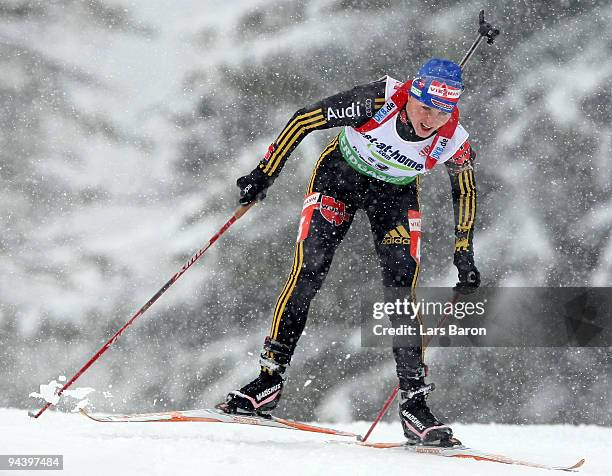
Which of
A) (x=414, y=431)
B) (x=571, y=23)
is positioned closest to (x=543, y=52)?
(x=571, y=23)

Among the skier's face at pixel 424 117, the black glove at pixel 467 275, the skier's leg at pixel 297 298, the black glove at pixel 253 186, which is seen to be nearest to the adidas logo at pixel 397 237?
the skier's leg at pixel 297 298

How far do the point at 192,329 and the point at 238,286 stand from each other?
0.61 m

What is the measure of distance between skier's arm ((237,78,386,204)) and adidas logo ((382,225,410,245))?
1.82 ft

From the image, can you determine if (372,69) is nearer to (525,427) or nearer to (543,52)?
(543,52)

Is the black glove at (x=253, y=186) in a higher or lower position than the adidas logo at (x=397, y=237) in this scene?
higher

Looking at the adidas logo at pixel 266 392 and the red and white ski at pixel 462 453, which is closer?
the red and white ski at pixel 462 453

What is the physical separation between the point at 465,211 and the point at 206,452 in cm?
186

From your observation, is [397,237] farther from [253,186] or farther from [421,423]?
[421,423]

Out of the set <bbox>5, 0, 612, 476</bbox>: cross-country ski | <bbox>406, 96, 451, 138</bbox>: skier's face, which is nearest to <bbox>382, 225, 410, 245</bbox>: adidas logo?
<bbox>406, 96, 451, 138</bbox>: skier's face

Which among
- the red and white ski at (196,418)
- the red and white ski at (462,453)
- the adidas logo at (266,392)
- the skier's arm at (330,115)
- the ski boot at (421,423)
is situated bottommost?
the red and white ski at (462,453)

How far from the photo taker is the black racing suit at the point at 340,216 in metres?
3.54

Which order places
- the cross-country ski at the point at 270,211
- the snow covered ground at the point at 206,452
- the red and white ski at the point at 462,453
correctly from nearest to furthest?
the snow covered ground at the point at 206,452 → the red and white ski at the point at 462,453 → the cross-country ski at the point at 270,211

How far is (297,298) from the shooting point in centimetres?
356

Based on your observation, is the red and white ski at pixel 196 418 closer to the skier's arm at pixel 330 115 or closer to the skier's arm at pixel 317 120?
the skier's arm at pixel 317 120
